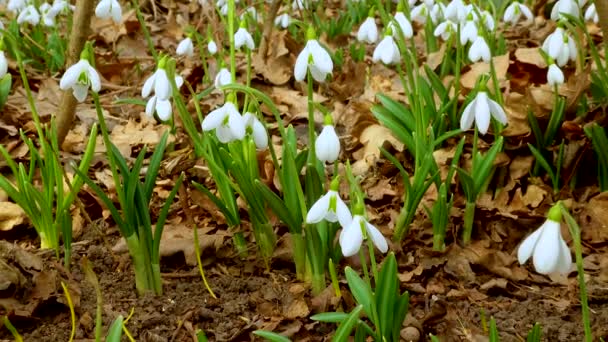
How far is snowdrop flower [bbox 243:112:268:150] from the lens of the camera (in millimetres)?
1944

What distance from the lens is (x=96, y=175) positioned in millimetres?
2895

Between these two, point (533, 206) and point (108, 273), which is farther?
point (533, 206)

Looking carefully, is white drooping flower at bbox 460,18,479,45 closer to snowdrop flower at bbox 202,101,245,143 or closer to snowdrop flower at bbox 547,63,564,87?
snowdrop flower at bbox 547,63,564,87

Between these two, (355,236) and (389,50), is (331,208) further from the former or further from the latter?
(389,50)

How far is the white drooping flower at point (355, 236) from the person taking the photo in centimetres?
162

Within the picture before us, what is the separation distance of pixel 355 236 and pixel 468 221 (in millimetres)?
951

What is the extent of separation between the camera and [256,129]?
1.96 meters

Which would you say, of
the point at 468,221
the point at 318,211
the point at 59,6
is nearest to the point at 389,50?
the point at 468,221

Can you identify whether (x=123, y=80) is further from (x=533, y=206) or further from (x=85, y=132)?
(x=533, y=206)

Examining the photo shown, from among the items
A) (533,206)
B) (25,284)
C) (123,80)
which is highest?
(123,80)

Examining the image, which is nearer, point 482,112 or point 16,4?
point 482,112

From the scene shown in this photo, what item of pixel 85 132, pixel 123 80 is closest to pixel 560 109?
pixel 85 132

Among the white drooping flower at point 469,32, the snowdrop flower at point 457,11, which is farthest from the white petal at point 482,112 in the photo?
the snowdrop flower at point 457,11

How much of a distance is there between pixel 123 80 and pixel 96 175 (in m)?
1.40
